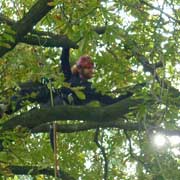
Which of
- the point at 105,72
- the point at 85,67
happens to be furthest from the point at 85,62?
the point at 105,72

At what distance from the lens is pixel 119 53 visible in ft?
15.9

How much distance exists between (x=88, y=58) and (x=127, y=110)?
1.09m

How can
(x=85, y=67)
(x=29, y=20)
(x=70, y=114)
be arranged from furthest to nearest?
(x=85, y=67) → (x=70, y=114) → (x=29, y=20)

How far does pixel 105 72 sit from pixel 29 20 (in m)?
0.82

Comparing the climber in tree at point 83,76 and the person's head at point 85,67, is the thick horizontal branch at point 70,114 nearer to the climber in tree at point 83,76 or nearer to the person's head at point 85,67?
the climber in tree at point 83,76

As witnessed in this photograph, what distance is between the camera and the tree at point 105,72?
357 centimetres

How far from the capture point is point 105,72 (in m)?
4.84

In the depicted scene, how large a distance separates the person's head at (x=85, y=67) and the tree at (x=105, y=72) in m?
0.24

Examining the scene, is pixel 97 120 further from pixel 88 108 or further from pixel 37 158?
pixel 37 158

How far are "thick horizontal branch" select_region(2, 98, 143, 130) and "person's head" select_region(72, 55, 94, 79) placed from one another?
65 centimetres

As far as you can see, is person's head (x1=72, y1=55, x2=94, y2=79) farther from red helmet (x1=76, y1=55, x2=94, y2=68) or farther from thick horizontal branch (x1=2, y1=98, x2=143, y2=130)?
thick horizontal branch (x1=2, y1=98, x2=143, y2=130)

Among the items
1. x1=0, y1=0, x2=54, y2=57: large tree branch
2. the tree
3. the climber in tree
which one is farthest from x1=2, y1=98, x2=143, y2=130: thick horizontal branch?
x1=0, y1=0, x2=54, y2=57: large tree branch

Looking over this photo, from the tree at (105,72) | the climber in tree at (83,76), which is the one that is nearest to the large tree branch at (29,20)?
the tree at (105,72)

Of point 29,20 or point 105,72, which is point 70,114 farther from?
point 29,20
